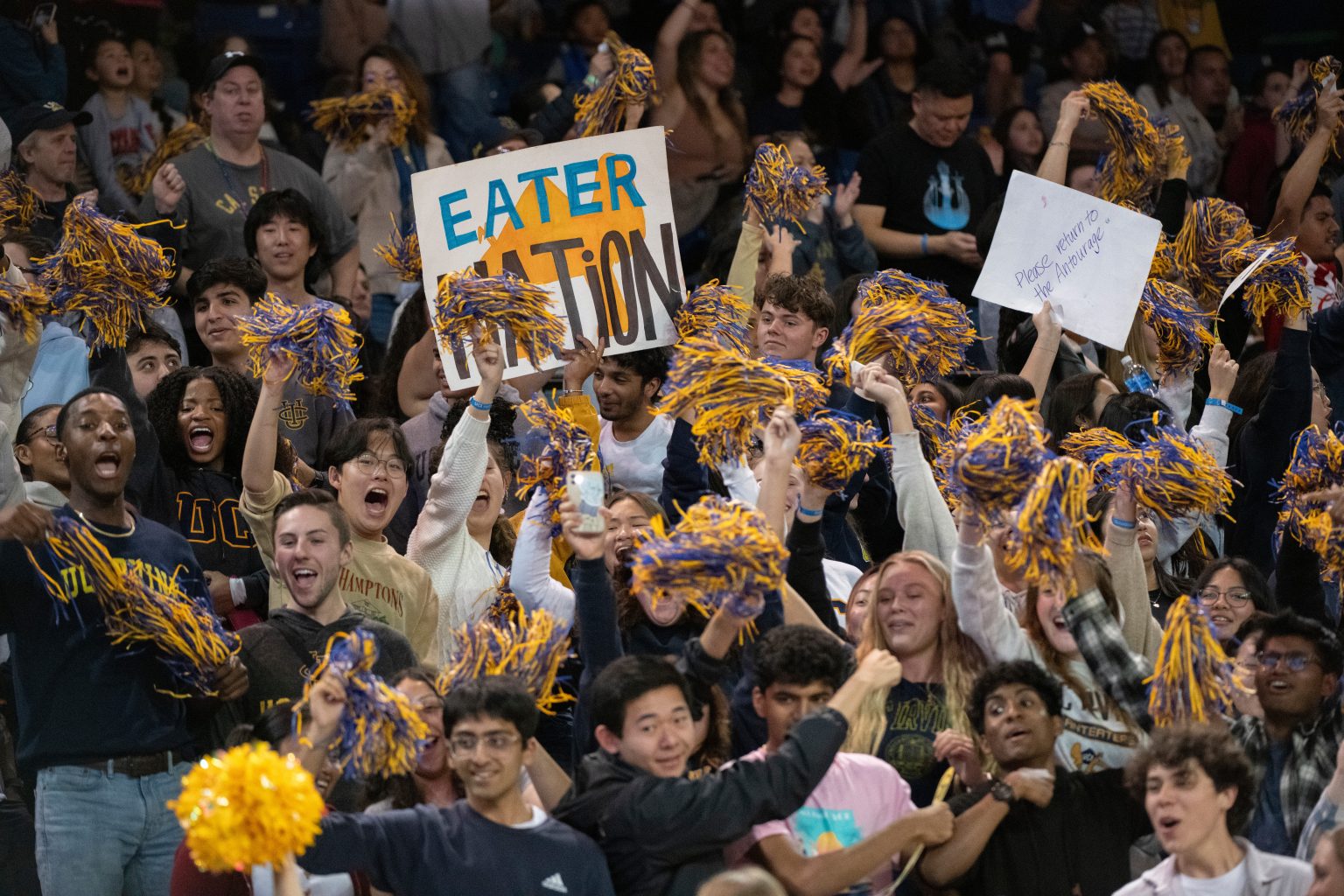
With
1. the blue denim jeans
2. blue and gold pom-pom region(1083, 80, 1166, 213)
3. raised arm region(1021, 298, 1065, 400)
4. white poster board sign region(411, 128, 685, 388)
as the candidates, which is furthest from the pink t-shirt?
blue and gold pom-pom region(1083, 80, 1166, 213)

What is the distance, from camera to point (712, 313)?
7254 millimetres

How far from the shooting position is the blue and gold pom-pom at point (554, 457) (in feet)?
20.0

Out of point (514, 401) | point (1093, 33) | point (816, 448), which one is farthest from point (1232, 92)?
point (816, 448)

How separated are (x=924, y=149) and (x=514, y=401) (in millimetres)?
3000

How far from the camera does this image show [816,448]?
5867 millimetres

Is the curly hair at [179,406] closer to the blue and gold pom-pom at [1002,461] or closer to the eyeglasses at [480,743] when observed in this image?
the eyeglasses at [480,743]

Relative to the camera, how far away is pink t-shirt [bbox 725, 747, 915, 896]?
513 centimetres

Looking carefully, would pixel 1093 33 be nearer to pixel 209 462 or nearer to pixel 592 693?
pixel 209 462

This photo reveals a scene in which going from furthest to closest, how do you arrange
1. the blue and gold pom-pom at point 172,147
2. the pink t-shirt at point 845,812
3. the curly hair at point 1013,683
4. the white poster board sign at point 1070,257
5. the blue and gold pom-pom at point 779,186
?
the blue and gold pom-pom at point 172,147
the blue and gold pom-pom at point 779,186
the white poster board sign at point 1070,257
the curly hair at point 1013,683
the pink t-shirt at point 845,812

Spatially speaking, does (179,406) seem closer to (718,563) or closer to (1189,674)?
(718,563)

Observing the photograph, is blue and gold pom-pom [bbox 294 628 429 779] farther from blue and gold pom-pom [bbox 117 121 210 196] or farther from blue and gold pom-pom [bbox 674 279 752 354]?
blue and gold pom-pom [bbox 117 121 210 196]

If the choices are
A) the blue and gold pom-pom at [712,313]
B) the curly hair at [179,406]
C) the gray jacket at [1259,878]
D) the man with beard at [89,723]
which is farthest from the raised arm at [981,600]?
the curly hair at [179,406]

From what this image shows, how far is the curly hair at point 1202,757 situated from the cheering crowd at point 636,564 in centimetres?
1

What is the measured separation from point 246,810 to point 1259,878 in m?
2.49
